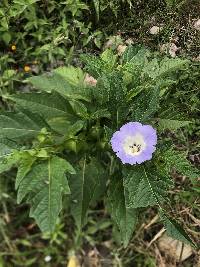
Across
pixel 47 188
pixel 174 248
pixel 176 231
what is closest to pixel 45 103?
pixel 47 188

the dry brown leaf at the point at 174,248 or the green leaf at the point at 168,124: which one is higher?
the green leaf at the point at 168,124

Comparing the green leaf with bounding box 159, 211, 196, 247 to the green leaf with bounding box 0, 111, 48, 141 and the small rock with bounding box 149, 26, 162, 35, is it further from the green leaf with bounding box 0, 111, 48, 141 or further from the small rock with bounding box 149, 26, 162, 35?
the small rock with bounding box 149, 26, 162, 35

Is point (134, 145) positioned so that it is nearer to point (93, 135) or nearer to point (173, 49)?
point (93, 135)

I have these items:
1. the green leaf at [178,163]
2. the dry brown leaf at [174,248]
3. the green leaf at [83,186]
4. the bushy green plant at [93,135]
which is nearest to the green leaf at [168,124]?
the bushy green plant at [93,135]

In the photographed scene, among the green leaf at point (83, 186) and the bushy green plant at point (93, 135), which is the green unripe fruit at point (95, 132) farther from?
the green leaf at point (83, 186)

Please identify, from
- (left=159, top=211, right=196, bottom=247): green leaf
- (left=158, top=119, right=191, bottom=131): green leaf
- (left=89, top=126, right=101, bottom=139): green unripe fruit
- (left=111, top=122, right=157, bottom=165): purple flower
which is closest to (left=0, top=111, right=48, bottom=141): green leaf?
(left=89, top=126, right=101, bottom=139): green unripe fruit

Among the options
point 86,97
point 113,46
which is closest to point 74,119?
point 86,97

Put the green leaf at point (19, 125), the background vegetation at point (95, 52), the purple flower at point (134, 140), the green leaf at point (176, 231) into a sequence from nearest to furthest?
the purple flower at point (134, 140), the green leaf at point (176, 231), the green leaf at point (19, 125), the background vegetation at point (95, 52)
